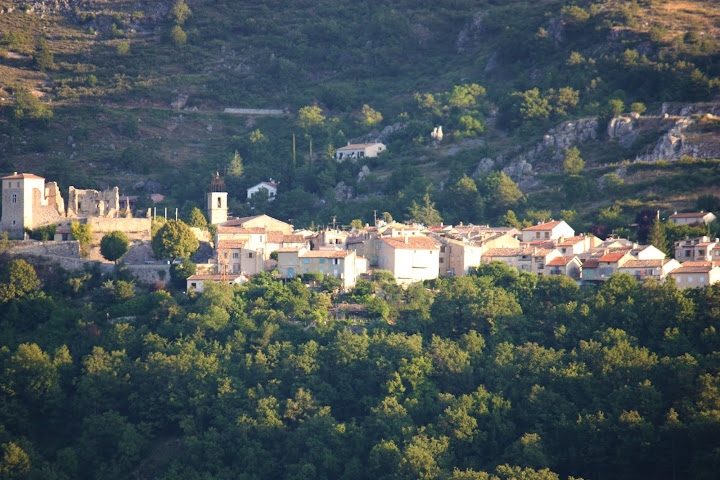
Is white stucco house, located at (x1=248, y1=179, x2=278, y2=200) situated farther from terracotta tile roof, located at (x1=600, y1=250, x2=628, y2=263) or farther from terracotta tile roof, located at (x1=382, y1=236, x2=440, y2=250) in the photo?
terracotta tile roof, located at (x1=600, y1=250, x2=628, y2=263)

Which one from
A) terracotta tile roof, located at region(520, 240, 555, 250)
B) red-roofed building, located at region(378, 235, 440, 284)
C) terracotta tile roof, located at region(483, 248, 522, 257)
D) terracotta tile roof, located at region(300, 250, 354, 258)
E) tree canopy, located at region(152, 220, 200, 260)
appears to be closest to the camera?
terracotta tile roof, located at region(300, 250, 354, 258)

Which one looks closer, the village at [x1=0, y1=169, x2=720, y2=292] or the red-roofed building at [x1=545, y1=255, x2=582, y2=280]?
the village at [x1=0, y1=169, x2=720, y2=292]

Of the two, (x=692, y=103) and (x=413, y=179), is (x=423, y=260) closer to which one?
(x=413, y=179)

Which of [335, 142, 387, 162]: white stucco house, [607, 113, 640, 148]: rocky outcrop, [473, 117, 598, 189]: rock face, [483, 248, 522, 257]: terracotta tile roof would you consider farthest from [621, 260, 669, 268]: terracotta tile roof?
[335, 142, 387, 162]: white stucco house

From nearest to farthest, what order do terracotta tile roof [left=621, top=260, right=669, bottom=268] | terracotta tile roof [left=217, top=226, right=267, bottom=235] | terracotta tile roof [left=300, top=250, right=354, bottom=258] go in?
terracotta tile roof [left=621, top=260, right=669, bottom=268] → terracotta tile roof [left=300, top=250, right=354, bottom=258] → terracotta tile roof [left=217, top=226, right=267, bottom=235]

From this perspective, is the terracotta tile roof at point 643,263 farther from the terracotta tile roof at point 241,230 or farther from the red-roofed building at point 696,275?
the terracotta tile roof at point 241,230

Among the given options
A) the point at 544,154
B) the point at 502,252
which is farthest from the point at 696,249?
the point at 544,154

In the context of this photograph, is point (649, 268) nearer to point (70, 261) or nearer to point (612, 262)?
point (612, 262)
